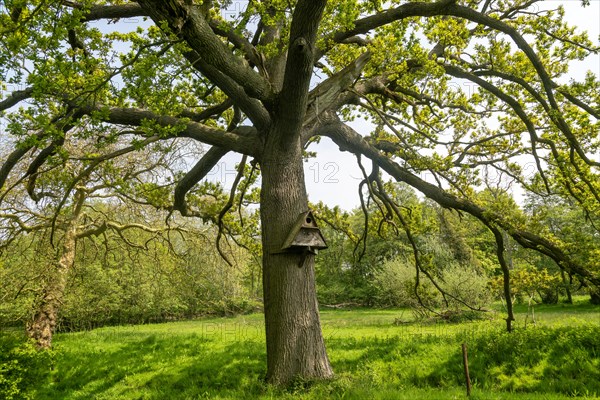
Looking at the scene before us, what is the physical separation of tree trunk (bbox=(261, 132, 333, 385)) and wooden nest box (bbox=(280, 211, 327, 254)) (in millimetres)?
143

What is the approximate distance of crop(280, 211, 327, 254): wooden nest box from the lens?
6219 millimetres

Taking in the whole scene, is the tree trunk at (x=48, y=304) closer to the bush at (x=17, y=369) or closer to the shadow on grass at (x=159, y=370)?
the shadow on grass at (x=159, y=370)

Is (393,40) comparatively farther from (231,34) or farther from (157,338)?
(157,338)

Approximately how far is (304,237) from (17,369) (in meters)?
6.57

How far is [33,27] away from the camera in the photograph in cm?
544

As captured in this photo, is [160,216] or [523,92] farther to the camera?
[160,216]

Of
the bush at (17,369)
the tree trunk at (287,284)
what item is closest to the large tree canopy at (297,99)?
the tree trunk at (287,284)

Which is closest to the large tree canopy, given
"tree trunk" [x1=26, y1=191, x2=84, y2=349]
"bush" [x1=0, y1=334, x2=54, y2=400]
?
"bush" [x1=0, y1=334, x2=54, y2=400]

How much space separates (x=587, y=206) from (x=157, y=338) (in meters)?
12.3

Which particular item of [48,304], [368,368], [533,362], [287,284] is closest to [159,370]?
[368,368]

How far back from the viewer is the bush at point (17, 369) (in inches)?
294

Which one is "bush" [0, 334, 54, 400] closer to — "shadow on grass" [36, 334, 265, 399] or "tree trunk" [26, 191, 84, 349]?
"shadow on grass" [36, 334, 265, 399]

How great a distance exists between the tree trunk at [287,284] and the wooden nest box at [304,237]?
0.47 ft

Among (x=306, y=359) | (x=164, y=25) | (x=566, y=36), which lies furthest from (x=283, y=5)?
(x=306, y=359)
